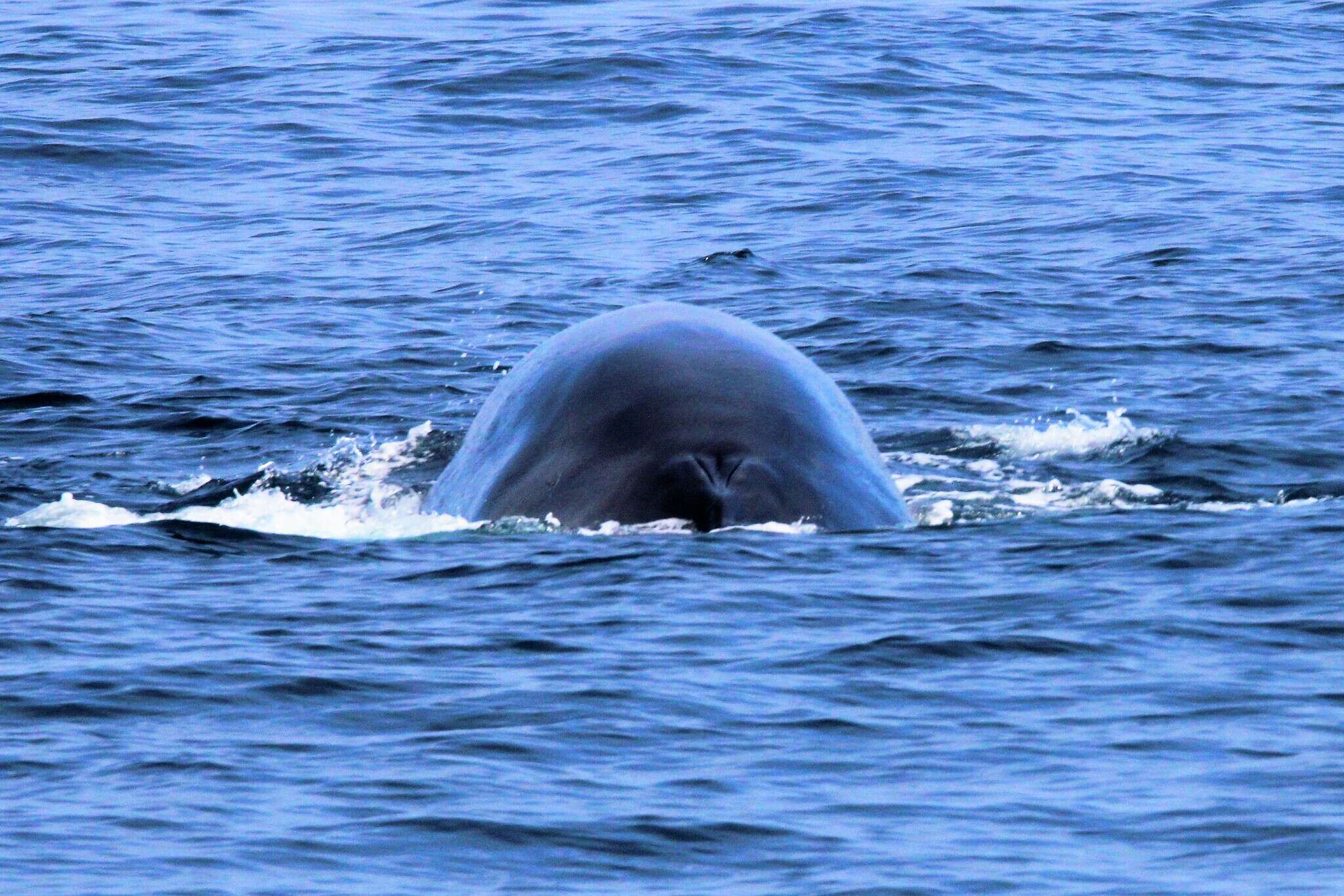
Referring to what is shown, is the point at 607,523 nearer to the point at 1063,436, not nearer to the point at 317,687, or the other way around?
the point at 317,687

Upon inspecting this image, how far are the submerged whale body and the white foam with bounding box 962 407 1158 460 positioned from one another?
3.37 metres

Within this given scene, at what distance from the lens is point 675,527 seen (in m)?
12.6

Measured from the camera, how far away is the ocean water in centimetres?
944

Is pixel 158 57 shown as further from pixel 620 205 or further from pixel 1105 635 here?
pixel 1105 635

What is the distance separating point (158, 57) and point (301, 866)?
3269cm

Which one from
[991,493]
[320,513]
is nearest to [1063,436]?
[991,493]

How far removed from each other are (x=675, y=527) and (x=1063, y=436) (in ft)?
18.2

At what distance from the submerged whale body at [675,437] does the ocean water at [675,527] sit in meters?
0.21

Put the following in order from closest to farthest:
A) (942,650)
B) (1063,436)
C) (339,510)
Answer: (942,650)
(339,510)
(1063,436)

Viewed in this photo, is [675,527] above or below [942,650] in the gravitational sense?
above

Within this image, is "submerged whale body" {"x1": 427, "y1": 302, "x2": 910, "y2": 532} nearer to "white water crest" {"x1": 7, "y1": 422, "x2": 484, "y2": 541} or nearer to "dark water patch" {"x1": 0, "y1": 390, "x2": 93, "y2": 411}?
"white water crest" {"x1": 7, "y1": 422, "x2": 484, "y2": 541}

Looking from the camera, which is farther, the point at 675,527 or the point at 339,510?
the point at 339,510

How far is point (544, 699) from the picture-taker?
35.4ft

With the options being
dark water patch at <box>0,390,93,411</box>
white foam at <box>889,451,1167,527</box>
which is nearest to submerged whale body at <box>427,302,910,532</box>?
white foam at <box>889,451,1167,527</box>
